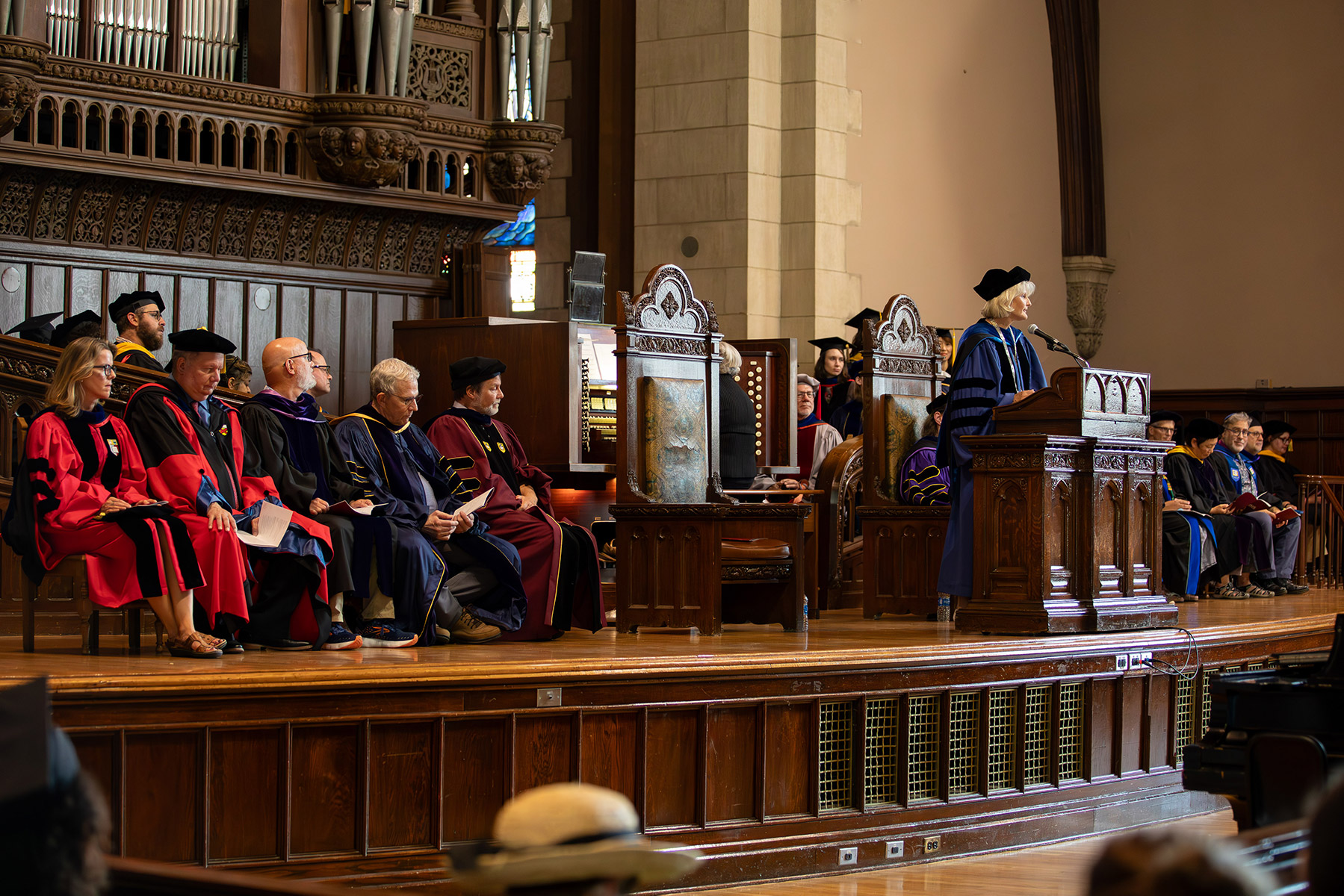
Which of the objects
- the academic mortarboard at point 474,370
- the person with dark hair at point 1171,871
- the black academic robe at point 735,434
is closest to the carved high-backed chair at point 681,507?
the black academic robe at point 735,434

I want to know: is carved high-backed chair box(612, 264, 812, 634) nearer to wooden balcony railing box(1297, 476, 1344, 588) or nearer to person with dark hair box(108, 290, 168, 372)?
person with dark hair box(108, 290, 168, 372)

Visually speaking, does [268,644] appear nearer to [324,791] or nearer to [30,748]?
[324,791]

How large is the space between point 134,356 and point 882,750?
371 cm

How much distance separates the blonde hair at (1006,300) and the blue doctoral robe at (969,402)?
0.06 meters

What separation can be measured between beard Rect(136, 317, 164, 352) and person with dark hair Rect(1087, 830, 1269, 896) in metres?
6.57

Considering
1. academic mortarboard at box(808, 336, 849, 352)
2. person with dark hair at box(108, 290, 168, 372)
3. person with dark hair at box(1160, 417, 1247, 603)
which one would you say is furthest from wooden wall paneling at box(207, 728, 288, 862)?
academic mortarboard at box(808, 336, 849, 352)

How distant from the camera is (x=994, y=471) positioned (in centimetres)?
660

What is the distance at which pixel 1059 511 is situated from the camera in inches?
259

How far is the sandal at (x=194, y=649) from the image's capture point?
5280mm

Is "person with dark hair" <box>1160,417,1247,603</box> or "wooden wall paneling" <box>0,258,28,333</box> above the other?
"wooden wall paneling" <box>0,258,28,333</box>

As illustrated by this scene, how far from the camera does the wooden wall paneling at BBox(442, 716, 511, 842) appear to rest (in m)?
5.05

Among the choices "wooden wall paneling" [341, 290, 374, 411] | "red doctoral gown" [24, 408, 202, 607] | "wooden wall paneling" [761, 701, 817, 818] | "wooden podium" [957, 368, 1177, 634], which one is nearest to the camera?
"red doctoral gown" [24, 408, 202, 607]

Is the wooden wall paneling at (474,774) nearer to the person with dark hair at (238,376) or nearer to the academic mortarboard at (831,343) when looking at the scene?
the person with dark hair at (238,376)

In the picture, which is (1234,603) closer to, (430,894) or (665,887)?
(665,887)
